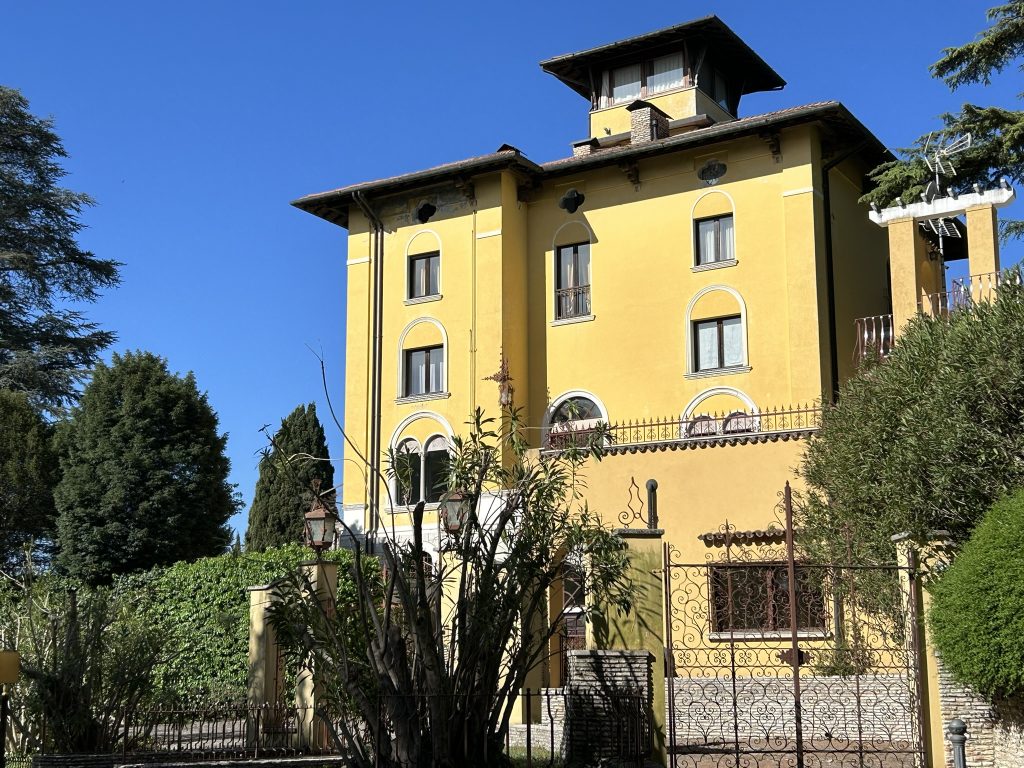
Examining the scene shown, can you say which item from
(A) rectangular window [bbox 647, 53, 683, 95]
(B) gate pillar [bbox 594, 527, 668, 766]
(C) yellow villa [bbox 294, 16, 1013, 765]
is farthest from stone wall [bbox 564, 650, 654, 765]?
(A) rectangular window [bbox 647, 53, 683, 95]

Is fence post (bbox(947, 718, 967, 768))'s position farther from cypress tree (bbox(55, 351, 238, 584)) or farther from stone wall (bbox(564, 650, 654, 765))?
cypress tree (bbox(55, 351, 238, 584))

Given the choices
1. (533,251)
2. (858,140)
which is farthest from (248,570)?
(858,140)

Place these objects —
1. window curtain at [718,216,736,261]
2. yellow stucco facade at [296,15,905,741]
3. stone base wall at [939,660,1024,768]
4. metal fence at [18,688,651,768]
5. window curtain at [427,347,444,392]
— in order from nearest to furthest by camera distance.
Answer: metal fence at [18,688,651,768]
stone base wall at [939,660,1024,768]
yellow stucco facade at [296,15,905,741]
window curtain at [718,216,736,261]
window curtain at [427,347,444,392]

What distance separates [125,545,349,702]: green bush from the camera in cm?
2039

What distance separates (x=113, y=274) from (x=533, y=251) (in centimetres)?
1354

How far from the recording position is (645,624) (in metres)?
11.0

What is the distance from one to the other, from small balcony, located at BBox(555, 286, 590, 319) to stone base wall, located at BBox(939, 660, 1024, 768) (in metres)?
15.3

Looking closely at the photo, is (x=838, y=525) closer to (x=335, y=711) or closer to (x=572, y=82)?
(x=335, y=711)

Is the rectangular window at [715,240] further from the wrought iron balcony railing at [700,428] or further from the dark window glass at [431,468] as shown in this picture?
the dark window glass at [431,468]

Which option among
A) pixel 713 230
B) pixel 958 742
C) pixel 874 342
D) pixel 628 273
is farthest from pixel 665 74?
pixel 958 742

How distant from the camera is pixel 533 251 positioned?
88.5ft

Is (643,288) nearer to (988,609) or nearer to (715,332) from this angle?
(715,332)

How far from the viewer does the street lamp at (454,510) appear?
10.3m

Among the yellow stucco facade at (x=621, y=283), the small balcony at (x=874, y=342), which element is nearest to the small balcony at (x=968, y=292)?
the small balcony at (x=874, y=342)
